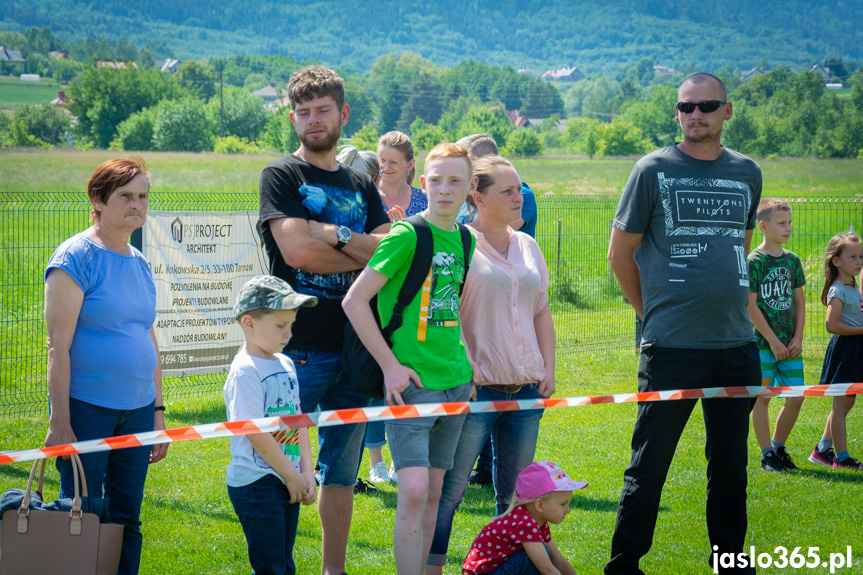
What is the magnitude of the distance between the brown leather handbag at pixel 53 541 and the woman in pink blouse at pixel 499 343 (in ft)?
5.13

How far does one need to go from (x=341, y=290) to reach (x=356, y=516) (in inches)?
78.9

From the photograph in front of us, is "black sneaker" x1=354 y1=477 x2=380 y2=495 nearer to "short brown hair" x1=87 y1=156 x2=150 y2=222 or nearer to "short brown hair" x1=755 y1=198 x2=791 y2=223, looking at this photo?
"short brown hair" x1=87 y1=156 x2=150 y2=222

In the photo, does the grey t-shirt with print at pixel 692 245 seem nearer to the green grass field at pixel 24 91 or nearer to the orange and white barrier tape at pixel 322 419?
the orange and white barrier tape at pixel 322 419

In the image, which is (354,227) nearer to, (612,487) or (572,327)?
(612,487)

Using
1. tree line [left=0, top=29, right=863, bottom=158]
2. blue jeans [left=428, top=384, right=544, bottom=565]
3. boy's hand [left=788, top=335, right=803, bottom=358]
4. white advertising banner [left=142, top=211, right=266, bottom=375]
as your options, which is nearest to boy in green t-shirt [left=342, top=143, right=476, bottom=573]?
blue jeans [left=428, top=384, right=544, bottom=565]

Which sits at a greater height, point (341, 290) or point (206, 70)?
point (206, 70)

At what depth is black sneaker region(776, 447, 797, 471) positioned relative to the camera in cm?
668

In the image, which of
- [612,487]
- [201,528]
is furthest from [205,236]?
[612,487]

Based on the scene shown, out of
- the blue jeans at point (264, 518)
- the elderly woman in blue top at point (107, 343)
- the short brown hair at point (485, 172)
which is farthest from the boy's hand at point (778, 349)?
the elderly woman in blue top at point (107, 343)

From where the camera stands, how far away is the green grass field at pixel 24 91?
118875mm

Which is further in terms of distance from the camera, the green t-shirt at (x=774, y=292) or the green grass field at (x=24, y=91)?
the green grass field at (x=24, y=91)

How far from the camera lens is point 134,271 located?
375cm

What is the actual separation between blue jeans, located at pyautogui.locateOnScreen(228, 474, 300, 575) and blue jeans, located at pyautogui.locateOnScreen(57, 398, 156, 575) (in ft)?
2.31

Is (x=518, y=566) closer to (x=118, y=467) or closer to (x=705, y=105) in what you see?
(x=118, y=467)
